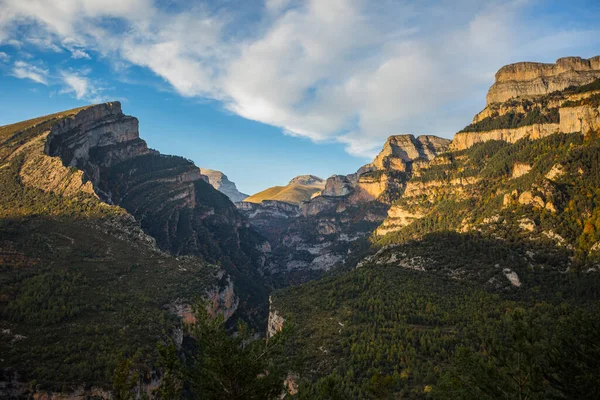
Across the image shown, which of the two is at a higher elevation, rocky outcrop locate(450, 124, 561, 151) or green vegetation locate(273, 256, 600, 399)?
rocky outcrop locate(450, 124, 561, 151)

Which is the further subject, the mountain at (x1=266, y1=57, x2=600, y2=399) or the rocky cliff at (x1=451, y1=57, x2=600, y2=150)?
the rocky cliff at (x1=451, y1=57, x2=600, y2=150)

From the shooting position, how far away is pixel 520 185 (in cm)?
9469

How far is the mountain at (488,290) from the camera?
22.0 metres

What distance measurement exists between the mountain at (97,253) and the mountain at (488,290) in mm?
21418

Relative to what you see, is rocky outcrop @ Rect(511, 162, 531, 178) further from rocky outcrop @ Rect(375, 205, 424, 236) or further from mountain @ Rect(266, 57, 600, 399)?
rocky outcrop @ Rect(375, 205, 424, 236)

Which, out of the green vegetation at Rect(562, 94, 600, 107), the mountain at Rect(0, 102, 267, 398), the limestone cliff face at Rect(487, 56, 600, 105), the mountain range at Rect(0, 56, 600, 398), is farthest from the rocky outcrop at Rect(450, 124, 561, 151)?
the mountain at Rect(0, 102, 267, 398)

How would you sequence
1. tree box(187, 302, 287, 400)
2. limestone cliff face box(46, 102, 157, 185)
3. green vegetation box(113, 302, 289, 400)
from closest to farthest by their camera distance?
green vegetation box(113, 302, 289, 400), tree box(187, 302, 287, 400), limestone cliff face box(46, 102, 157, 185)

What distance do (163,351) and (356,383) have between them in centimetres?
3686

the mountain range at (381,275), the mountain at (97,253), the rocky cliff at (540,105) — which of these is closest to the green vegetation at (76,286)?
the mountain at (97,253)

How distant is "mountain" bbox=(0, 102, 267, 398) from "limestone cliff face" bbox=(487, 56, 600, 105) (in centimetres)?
14889

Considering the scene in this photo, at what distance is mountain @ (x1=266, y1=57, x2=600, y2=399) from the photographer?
22.0 m

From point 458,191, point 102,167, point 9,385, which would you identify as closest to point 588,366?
point 9,385

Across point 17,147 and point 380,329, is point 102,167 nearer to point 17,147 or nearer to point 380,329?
point 17,147

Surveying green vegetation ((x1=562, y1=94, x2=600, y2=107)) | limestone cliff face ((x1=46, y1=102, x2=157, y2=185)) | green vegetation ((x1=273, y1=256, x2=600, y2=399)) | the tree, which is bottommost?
green vegetation ((x1=273, y1=256, x2=600, y2=399))
